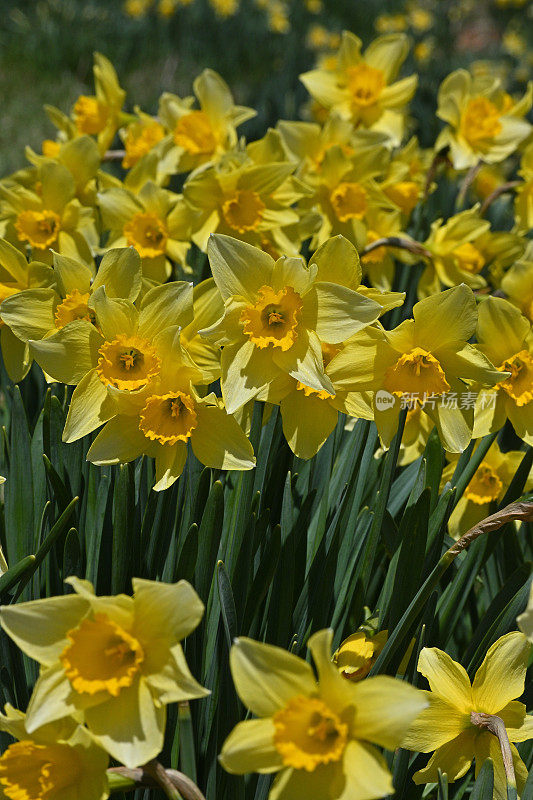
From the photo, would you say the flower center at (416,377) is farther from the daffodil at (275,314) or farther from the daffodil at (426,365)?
the daffodil at (275,314)

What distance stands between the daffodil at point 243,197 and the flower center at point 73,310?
58cm

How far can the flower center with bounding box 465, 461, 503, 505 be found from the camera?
5.35 ft

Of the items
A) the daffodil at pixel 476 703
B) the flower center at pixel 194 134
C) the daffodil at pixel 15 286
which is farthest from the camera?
the flower center at pixel 194 134

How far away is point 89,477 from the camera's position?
1.40m

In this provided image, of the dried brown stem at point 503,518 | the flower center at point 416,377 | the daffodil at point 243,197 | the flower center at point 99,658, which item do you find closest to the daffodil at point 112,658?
the flower center at point 99,658

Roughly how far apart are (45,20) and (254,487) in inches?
268

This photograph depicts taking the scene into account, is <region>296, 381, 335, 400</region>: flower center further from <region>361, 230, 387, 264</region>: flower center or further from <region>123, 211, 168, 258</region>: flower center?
<region>361, 230, 387, 264</region>: flower center

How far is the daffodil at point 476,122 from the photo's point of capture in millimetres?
2580

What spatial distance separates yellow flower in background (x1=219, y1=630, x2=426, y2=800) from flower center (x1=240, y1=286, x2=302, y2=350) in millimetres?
514

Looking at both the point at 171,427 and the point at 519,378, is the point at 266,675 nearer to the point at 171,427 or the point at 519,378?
the point at 171,427

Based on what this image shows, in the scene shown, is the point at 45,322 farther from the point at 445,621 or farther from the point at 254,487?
the point at 445,621

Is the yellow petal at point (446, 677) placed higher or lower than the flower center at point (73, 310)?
lower

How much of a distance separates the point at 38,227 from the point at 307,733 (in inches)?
61.8

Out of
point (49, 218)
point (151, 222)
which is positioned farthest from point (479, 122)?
point (49, 218)
